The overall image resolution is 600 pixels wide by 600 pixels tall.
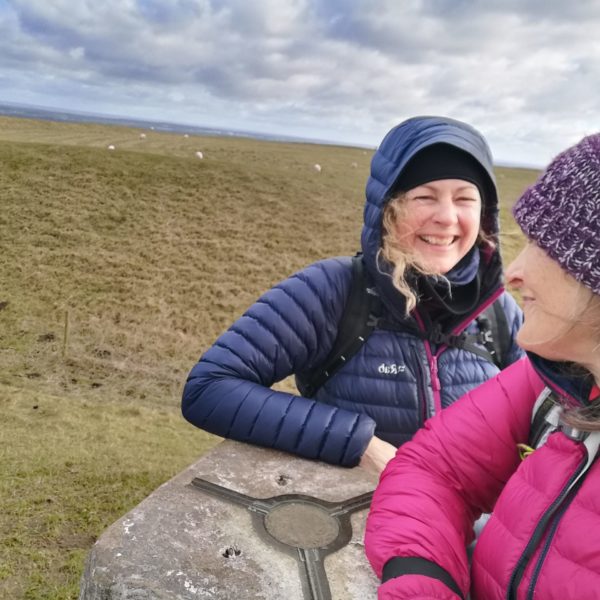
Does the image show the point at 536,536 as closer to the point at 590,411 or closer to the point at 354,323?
the point at 590,411

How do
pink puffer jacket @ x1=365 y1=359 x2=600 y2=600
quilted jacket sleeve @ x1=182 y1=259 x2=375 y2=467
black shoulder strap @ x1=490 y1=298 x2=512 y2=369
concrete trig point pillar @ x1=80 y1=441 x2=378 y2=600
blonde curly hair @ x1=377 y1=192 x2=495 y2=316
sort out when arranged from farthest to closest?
black shoulder strap @ x1=490 y1=298 x2=512 y2=369, blonde curly hair @ x1=377 y1=192 x2=495 y2=316, quilted jacket sleeve @ x1=182 y1=259 x2=375 y2=467, concrete trig point pillar @ x1=80 y1=441 x2=378 y2=600, pink puffer jacket @ x1=365 y1=359 x2=600 y2=600

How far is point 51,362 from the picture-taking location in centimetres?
945

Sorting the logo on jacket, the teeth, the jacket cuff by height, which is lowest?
the jacket cuff

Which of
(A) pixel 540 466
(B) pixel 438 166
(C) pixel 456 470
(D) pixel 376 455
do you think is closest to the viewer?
(A) pixel 540 466

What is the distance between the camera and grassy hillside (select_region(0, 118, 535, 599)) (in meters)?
5.31

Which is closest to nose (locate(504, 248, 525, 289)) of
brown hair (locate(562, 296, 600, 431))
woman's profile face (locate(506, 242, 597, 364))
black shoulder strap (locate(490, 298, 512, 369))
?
woman's profile face (locate(506, 242, 597, 364))

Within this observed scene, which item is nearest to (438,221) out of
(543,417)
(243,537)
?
(543,417)

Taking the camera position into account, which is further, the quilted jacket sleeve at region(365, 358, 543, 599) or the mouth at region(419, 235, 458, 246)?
the mouth at region(419, 235, 458, 246)

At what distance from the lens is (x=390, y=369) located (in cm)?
306

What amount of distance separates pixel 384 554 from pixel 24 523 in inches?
152

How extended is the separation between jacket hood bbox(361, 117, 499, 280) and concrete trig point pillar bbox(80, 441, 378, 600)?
41.7 inches

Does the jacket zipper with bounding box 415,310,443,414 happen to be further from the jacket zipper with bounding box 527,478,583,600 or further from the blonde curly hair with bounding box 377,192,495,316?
the jacket zipper with bounding box 527,478,583,600

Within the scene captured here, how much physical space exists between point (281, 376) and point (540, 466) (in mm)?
1556

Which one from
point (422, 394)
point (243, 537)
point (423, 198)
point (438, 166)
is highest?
point (438, 166)
